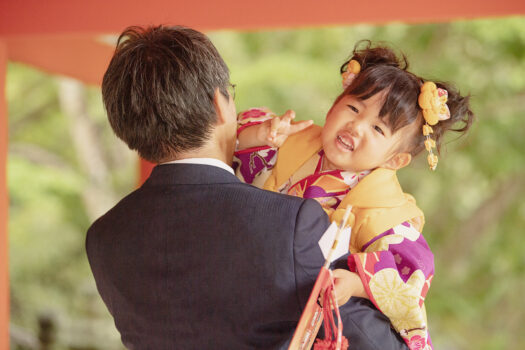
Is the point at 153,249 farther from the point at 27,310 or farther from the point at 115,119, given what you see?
the point at 27,310

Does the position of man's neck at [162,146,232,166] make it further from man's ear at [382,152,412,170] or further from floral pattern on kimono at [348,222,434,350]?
man's ear at [382,152,412,170]

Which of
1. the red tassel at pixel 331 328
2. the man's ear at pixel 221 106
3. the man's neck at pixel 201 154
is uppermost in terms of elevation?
the man's ear at pixel 221 106

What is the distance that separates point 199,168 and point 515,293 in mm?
6052

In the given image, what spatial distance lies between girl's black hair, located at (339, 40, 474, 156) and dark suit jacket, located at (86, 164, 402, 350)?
0.47 metres

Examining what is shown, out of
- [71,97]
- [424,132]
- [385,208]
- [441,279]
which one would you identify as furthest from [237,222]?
[71,97]

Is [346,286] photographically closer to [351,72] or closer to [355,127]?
[355,127]

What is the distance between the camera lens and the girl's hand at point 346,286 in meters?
1.13

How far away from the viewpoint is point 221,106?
116 cm

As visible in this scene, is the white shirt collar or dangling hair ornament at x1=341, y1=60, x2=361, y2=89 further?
dangling hair ornament at x1=341, y1=60, x2=361, y2=89

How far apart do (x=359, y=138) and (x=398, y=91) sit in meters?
0.15

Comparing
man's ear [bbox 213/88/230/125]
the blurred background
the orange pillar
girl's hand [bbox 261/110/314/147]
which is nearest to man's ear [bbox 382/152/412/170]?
girl's hand [bbox 261/110/314/147]

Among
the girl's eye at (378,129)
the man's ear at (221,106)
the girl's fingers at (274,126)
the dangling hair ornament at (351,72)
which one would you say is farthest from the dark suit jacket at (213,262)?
the dangling hair ornament at (351,72)

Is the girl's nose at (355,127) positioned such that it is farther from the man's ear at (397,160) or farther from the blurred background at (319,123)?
the blurred background at (319,123)

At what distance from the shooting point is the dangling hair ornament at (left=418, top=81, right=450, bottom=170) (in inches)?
55.7
